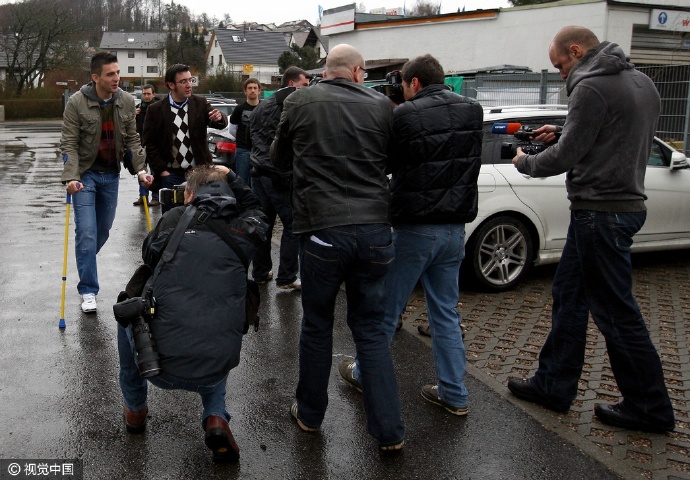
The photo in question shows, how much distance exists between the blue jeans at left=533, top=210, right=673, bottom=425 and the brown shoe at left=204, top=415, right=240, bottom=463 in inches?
78.3

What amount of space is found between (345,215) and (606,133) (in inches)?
59.8

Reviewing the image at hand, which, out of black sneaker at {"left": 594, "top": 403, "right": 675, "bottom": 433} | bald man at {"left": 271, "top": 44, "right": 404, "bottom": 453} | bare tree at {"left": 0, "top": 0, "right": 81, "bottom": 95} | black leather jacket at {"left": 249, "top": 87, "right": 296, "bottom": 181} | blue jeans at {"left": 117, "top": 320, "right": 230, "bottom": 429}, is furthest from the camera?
bare tree at {"left": 0, "top": 0, "right": 81, "bottom": 95}

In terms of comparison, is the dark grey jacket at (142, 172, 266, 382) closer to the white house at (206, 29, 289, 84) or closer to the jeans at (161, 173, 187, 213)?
the jeans at (161, 173, 187, 213)

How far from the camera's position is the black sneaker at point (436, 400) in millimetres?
4539

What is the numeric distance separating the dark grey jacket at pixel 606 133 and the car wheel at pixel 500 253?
285cm

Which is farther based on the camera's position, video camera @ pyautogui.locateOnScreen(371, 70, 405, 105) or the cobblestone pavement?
video camera @ pyautogui.locateOnScreen(371, 70, 405, 105)

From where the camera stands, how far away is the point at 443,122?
13.8ft

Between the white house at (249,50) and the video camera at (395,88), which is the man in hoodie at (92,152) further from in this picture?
the white house at (249,50)

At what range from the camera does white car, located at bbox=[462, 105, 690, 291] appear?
7.09 m

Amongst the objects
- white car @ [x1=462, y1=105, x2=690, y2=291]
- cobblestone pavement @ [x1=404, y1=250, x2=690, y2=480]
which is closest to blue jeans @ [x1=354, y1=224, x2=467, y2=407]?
cobblestone pavement @ [x1=404, y1=250, x2=690, y2=480]

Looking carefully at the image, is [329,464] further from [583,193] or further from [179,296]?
[583,193]

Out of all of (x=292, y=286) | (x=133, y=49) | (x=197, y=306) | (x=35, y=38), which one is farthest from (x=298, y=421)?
(x=133, y=49)

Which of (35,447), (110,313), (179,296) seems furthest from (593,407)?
(110,313)

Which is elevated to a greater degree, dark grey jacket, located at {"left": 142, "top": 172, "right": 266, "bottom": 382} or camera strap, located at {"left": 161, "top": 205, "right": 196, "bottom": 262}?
camera strap, located at {"left": 161, "top": 205, "right": 196, "bottom": 262}
